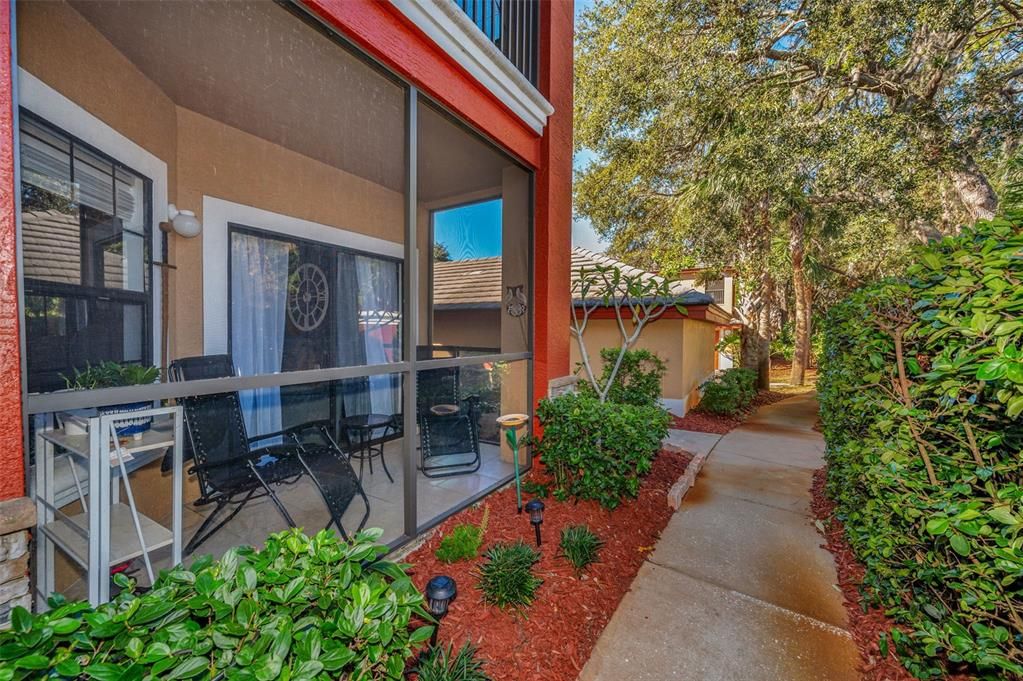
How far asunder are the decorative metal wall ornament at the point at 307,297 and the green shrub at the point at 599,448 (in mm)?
2469

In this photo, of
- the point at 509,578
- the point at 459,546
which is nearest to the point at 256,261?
the point at 459,546

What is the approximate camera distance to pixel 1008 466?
5.46ft

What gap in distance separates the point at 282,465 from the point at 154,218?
6.98ft

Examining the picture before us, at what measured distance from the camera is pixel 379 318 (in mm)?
4199

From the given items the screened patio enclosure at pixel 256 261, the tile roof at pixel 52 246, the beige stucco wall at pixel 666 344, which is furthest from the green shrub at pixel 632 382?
the tile roof at pixel 52 246

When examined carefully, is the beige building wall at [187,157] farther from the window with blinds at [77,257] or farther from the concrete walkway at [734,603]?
the concrete walkway at [734,603]

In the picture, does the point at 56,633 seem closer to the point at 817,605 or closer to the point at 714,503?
the point at 817,605

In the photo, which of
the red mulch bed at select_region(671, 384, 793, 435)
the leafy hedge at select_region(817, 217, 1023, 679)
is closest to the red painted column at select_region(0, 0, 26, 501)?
the leafy hedge at select_region(817, 217, 1023, 679)

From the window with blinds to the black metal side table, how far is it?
1.75 m

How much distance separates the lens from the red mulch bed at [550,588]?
2.22m

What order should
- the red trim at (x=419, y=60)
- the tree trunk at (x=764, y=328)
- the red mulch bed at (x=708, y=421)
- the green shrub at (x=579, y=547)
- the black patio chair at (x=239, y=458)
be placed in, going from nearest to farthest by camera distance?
the red trim at (x=419, y=60) < the black patio chair at (x=239, y=458) < the green shrub at (x=579, y=547) < the red mulch bed at (x=708, y=421) < the tree trunk at (x=764, y=328)

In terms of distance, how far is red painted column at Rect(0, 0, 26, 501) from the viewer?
4.72ft

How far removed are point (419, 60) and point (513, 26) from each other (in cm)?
178

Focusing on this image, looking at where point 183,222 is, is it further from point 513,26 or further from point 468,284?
point 513,26
